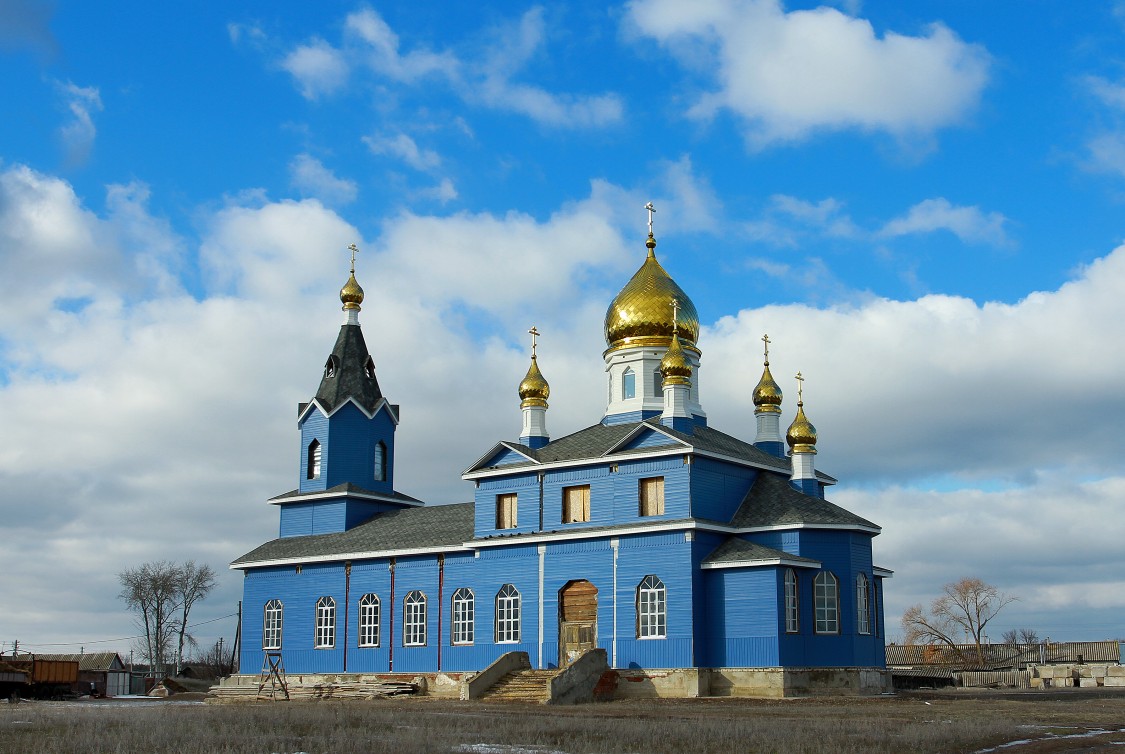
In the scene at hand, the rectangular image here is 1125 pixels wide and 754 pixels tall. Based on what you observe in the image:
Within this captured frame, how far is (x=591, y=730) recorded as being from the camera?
18.9 m

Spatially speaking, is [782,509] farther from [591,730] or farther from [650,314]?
[591,730]

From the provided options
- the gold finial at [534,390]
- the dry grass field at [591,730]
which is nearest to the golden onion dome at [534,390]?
the gold finial at [534,390]

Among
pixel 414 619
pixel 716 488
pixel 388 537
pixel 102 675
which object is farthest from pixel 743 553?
pixel 102 675

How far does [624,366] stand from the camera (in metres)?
39.0

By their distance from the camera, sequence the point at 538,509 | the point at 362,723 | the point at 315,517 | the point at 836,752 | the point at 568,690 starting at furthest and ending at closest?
the point at 315,517 → the point at 538,509 → the point at 568,690 → the point at 362,723 → the point at 836,752

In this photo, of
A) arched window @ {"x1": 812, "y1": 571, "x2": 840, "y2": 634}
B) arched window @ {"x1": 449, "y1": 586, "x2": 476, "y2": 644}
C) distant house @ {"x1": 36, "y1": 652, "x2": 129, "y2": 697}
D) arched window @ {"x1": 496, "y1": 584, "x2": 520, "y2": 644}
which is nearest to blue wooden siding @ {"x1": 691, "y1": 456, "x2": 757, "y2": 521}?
arched window @ {"x1": 812, "y1": 571, "x2": 840, "y2": 634}

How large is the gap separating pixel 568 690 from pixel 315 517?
52.5ft

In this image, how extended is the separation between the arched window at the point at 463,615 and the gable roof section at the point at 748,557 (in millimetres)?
8019

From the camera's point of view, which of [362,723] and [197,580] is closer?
[362,723]

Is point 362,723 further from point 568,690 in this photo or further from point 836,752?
point 568,690

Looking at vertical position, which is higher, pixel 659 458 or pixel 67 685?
pixel 659 458

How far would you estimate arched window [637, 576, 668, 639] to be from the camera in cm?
3275

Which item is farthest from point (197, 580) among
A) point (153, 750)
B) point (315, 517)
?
point (153, 750)

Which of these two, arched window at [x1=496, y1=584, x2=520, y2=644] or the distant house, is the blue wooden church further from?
the distant house
